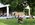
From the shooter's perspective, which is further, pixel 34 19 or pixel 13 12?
pixel 13 12

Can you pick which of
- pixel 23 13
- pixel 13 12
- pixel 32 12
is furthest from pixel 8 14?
pixel 32 12

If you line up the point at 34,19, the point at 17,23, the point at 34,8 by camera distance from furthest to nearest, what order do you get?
1. the point at 34,8
2. the point at 34,19
3. the point at 17,23

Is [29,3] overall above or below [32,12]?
above

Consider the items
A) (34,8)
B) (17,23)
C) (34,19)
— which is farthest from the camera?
(34,8)

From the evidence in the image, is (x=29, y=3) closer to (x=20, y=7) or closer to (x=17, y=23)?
(x=20, y=7)

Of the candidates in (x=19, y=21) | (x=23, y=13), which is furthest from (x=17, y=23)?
(x=23, y=13)

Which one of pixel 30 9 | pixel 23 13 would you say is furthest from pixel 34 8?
pixel 23 13

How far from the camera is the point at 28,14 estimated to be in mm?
5004

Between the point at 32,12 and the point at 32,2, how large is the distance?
492 mm

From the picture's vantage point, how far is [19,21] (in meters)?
4.33

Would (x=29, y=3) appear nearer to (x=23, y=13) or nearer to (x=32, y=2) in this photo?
(x=32, y=2)

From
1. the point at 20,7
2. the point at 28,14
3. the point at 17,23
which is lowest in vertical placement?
the point at 17,23

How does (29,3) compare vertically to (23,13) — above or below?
above

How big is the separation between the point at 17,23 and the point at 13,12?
0.95 m
